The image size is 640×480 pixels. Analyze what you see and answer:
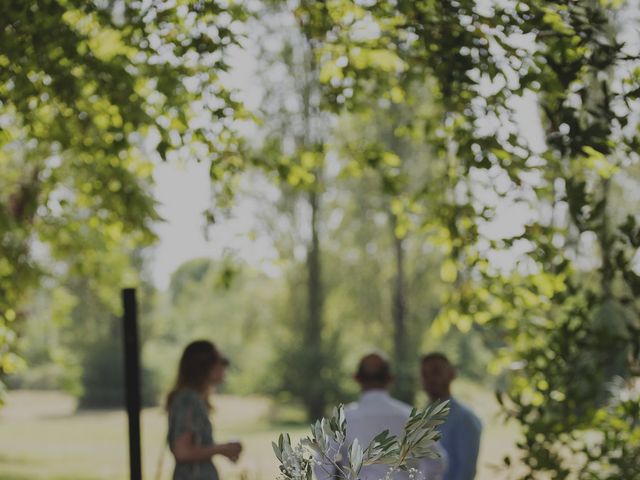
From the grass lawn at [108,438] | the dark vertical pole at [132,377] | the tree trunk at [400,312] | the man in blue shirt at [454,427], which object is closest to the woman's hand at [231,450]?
the man in blue shirt at [454,427]

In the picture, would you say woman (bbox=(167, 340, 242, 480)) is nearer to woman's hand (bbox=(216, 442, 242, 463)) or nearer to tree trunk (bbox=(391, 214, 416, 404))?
woman's hand (bbox=(216, 442, 242, 463))

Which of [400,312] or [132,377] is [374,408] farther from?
[400,312]

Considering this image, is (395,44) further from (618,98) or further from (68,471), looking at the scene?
(68,471)

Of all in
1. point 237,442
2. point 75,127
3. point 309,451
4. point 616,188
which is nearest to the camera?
point 309,451

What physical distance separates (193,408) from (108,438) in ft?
98.0

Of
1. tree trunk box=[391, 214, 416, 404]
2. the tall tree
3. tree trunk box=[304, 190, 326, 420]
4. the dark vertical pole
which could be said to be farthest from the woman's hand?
tree trunk box=[391, 214, 416, 404]

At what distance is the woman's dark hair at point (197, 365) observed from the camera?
6.12 metres

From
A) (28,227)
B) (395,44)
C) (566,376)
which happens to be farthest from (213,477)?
(28,227)

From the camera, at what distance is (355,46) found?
24.0ft

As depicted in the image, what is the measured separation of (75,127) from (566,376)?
5226mm

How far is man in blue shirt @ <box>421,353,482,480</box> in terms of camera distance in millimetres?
6086

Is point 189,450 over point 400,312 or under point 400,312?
under

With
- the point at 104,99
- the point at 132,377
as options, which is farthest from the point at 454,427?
the point at 104,99

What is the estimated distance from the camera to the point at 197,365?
20.2ft
